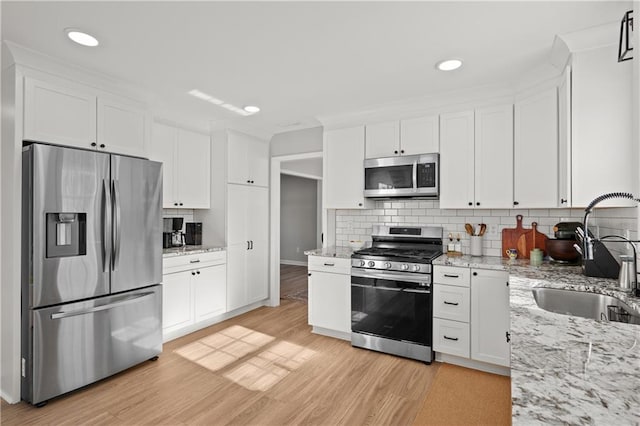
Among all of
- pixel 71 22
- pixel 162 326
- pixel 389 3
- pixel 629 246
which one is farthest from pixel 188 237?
pixel 629 246

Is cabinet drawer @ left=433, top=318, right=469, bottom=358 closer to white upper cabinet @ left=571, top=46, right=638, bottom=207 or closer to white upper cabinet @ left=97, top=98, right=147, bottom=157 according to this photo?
white upper cabinet @ left=571, top=46, right=638, bottom=207

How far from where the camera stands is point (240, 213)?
4.21 meters

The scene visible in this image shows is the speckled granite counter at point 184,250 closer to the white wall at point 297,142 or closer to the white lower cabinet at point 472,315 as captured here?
the white wall at point 297,142

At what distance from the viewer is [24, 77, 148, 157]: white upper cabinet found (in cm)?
238

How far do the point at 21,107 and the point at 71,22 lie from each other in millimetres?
795

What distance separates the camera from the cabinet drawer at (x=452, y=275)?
278 centimetres

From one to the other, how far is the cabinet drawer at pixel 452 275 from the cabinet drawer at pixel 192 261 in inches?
95.2

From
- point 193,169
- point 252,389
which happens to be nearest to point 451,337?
point 252,389

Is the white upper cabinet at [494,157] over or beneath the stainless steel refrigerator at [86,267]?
over

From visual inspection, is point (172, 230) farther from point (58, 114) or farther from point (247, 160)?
point (58, 114)

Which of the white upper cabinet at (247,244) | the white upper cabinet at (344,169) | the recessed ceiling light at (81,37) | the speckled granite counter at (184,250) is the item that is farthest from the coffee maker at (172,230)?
the recessed ceiling light at (81,37)

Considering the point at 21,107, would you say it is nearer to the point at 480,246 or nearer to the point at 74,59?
the point at 74,59

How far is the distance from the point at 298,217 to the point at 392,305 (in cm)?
547

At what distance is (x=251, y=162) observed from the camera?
173 inches
